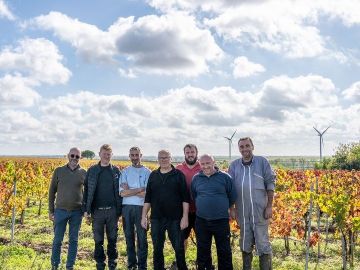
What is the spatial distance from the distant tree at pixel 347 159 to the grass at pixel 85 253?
34287 millimetres

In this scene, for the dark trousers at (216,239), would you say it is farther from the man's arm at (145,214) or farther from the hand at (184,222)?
the man's arm at (145,214)

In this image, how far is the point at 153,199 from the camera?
6.50 metres

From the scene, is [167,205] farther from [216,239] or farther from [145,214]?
[216,239]

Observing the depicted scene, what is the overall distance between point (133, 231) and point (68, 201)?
118 centimetres

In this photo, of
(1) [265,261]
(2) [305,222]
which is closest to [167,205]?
(1) [265,261]

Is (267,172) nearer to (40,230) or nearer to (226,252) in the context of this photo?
(226,252)

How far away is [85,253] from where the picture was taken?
1021 cm

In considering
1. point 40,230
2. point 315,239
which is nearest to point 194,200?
point 315,239

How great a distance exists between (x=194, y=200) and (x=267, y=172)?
1129 mm

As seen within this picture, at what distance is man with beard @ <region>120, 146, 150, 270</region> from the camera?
6762 millimetres

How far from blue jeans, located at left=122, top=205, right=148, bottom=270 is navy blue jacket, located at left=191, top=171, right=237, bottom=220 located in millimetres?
1042

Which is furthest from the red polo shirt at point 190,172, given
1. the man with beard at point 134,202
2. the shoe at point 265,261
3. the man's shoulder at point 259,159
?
the shoe at point 265,261

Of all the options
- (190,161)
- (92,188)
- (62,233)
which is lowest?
(62,233)

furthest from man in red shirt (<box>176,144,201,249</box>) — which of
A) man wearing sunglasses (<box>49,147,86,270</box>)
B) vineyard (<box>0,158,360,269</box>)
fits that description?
vineyard (<box>0,158,360,269</box>)
